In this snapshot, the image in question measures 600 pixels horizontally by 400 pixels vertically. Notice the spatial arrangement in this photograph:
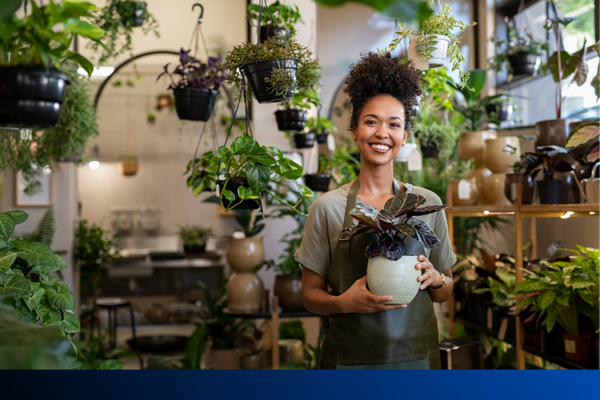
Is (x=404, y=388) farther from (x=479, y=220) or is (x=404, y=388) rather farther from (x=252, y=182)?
Answer: (x=479, y=220)

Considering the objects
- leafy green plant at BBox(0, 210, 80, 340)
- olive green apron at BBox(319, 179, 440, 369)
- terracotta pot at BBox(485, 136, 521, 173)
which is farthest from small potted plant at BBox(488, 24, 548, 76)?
leafy green plant at BBox(0, 210, 80, 340)

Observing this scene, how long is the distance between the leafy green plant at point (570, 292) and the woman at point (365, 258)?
863 millimetres

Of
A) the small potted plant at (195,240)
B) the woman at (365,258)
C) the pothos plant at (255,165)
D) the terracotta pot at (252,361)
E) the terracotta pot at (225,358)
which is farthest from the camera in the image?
the small potted plant at (195,240)

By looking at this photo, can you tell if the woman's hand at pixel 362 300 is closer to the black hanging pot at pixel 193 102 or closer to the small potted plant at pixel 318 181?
the black hanging pot at pixel 193 102

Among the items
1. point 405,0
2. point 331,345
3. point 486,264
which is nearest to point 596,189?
point 486,264

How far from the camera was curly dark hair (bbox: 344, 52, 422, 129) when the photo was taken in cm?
145

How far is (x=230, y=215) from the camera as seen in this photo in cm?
780

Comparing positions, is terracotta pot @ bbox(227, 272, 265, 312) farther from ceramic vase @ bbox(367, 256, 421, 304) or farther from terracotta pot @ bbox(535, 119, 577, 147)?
ceramic vase @ bbox(367, 256, 421, 304)

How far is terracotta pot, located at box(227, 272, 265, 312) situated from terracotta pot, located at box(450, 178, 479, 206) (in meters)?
1.32

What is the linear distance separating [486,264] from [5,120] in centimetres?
267

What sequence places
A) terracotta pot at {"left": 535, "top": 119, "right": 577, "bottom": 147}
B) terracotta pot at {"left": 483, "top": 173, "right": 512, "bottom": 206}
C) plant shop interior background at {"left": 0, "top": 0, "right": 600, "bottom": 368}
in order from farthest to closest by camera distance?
plant shop interior background at {"left": 0, "top": 0, "right": 600, "bottom": 368}, terracotta pot at {"left": 483, "top": 173, "right": 512, "bottom": 206}, terracotta pot at {"left": 535, "top": 119, "right": 577, "bottom": 147}

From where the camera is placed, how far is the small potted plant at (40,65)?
2.28 ft

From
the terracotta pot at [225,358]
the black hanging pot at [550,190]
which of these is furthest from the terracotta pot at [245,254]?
the black hanging pot at [550,190]

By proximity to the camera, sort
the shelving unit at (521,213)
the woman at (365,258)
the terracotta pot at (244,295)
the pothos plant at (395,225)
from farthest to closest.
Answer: the terracotta pot at (244,295) → the shelving unit at (521,213) → the woman at (365,258) → the pothos plant at (395,225)
